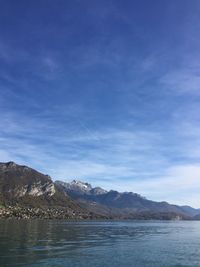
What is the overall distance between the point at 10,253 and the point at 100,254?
66.4 ft

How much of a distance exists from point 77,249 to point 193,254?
92.8 feet

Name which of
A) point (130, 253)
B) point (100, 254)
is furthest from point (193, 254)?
point (100, 254)

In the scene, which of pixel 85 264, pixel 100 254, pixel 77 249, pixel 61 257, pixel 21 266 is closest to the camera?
pixel 21 266

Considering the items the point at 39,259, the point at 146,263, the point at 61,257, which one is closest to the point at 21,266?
the point at 39,259

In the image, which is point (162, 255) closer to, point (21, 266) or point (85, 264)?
point (85, 264)

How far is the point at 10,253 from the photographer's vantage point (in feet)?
280

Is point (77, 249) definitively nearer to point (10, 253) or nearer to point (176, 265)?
point (10, 253)

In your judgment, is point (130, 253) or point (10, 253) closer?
point (10, 253)

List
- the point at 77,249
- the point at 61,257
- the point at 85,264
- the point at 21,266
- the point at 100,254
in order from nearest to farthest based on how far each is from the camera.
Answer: the point at 21,266
the point at 85,264
the point at 61,257
the point at 100,254
the point at 77,249

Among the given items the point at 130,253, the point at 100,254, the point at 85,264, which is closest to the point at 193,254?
the point at 130,253

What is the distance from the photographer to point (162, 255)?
92.1m

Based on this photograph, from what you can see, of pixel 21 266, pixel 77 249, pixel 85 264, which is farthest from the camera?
pixel 77 249

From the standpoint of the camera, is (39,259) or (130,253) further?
(130,253)

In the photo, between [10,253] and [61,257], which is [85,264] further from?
[10,253]
